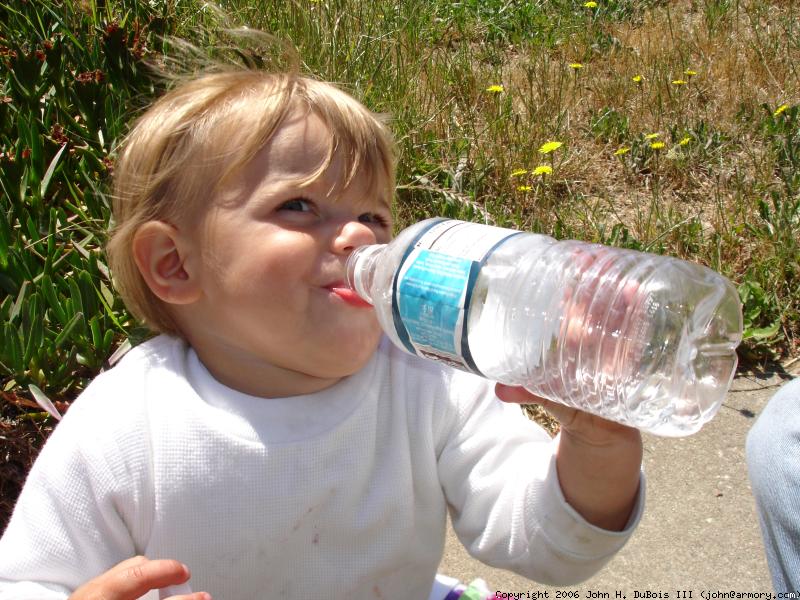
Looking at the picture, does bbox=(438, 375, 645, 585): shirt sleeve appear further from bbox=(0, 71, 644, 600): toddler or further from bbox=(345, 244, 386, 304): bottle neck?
bbox=(345, 244, 386, 304): bottle neck

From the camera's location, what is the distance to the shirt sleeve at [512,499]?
1.55 metres

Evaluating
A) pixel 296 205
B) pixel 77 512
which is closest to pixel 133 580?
pixel 77 512

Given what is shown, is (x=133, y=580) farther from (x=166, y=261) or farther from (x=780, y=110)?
(x=780, y=110)

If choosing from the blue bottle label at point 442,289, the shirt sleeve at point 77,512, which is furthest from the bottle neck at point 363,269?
the shirt sleeve at point 77,512

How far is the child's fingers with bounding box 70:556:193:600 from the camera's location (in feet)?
4.67

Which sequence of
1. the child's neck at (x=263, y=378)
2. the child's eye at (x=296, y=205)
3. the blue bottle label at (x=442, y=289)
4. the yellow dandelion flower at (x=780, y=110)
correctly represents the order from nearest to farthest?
the blue bottle label at (x=442, y=289)
the child's eye at (x=296, y=205)
the child's neck at (x=263, y=378)
the yellow dandelion flower at (x=780, y=110)

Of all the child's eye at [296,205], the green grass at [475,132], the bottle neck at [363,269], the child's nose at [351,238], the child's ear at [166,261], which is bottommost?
the green grass at [475,132]

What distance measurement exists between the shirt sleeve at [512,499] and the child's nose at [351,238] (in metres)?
0.35

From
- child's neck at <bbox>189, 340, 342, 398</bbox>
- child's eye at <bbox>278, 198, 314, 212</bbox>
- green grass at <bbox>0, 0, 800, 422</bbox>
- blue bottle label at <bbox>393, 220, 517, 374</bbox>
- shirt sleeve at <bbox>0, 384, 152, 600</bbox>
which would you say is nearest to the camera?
blue bottle label at <bbox>393, 220, 517, 374</bbox>

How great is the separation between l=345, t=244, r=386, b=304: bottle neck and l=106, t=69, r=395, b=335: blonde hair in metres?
0.18

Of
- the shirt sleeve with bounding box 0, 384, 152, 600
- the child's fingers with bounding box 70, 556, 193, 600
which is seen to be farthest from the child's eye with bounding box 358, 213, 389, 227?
the child's fingers with bounding box 70, 556, 193, 600

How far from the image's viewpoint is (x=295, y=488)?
1676 millimetres

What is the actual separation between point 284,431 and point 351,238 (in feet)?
1.34

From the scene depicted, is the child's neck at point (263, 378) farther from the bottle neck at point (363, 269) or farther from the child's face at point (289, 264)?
the bottle neck at point (363, 269)
